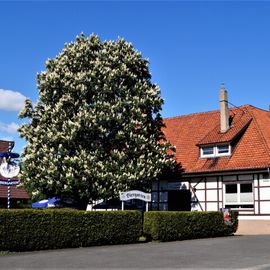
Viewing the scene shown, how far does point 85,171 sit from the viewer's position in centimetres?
2445

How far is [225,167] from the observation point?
29.8 m

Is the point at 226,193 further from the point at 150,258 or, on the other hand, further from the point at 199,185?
the point at 150,258

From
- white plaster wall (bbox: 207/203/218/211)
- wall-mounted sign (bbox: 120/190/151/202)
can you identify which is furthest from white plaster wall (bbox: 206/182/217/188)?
wall-mounted sign (bbox: 120/190/151/202)

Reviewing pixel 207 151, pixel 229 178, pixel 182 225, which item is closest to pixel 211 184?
pixel 229 178

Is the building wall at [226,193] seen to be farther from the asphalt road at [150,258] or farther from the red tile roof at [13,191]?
the red tile roof at [13,191]

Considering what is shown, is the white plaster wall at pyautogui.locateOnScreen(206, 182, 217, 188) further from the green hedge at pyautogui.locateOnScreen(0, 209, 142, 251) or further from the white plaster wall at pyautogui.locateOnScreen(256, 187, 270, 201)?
the green hedge at pyautogui.locateOnScreen(0, 209, 142, 251)

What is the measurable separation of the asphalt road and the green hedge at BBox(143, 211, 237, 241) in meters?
2.67

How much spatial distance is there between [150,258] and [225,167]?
50.7 ft

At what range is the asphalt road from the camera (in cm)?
1342

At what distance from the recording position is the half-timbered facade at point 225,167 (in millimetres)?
28564

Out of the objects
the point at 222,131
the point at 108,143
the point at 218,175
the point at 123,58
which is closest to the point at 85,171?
the point at 108,143

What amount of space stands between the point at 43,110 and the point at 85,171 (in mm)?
4462

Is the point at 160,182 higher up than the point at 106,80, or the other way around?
the point at 106,80

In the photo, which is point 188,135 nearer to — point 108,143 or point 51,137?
point 108,143
